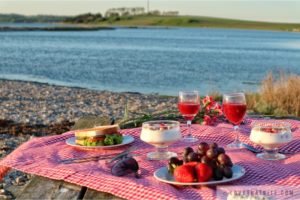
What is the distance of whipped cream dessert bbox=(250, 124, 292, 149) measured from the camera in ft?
10.0

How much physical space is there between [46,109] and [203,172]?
12.5m

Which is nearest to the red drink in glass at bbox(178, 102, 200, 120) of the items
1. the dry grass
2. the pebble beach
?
the pebble beach

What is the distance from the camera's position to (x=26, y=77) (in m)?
31.0

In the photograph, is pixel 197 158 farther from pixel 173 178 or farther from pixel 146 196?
pixel 146 196

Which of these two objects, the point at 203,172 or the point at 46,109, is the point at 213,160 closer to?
the point at 203,172

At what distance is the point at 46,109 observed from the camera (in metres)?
14.8

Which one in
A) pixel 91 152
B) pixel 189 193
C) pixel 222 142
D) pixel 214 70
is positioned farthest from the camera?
pixel 214 70

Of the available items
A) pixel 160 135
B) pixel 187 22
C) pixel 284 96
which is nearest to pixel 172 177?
pixel 160 135

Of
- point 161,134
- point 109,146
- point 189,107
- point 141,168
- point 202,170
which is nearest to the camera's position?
point 202,170

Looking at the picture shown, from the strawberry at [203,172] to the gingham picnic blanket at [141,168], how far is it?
0.04 meters

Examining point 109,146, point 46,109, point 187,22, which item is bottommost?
point 187,22

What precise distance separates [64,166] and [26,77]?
28.6 meters

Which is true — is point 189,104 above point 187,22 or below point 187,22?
above

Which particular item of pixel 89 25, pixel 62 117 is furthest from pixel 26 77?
pixel 89 25
